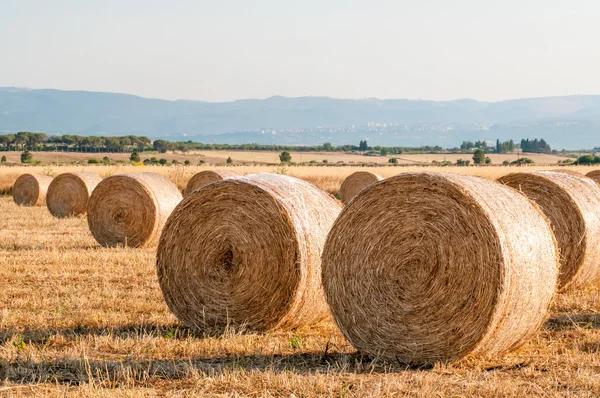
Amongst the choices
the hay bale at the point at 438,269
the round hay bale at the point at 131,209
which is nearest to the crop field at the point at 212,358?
the hay bale at the point at 438,269

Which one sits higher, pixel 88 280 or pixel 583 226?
pixel 583 226

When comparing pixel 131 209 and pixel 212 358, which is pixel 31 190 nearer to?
pixel 131 209

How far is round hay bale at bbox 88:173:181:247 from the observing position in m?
16.6

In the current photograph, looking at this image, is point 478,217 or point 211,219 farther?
point 211,219

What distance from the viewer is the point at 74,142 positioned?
11162 cm

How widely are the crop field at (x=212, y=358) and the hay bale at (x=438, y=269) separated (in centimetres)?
26

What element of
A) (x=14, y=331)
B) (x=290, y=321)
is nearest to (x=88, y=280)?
(x=14, y=331)

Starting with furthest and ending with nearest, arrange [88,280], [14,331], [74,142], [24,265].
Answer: [74,142], [24,265], [88,280], [14,331]

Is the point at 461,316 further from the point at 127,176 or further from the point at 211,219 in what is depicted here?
the point at 127,176

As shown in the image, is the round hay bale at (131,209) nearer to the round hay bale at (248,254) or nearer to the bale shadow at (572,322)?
the round hay bale at (248,254)

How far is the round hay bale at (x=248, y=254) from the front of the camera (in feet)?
29.5

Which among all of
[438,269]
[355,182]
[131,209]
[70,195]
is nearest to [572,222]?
[438,269]

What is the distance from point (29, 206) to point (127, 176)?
1316cm

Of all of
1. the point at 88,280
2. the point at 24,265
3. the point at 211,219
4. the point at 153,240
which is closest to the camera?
the point at 211,219
